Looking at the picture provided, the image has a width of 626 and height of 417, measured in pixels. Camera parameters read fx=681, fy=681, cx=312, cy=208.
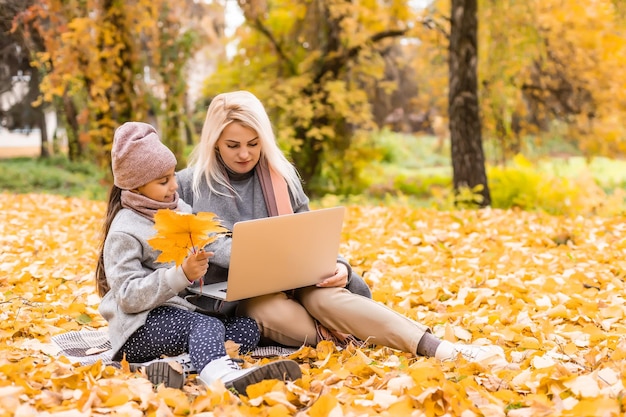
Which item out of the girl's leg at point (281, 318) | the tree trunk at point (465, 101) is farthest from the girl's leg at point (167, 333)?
the tree trunk at point (465, 101)

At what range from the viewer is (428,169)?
2009 centimetres

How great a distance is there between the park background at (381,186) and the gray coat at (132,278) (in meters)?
0.21

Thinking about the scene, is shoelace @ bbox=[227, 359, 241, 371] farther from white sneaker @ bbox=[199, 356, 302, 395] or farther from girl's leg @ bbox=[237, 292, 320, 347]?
girl's leg @ bbox=[237, 292, 320, 347]

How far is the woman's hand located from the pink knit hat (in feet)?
2.56

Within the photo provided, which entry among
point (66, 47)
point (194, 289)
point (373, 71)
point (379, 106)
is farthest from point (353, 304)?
point (379, 106)

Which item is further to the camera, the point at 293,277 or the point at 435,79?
the point at 435,79

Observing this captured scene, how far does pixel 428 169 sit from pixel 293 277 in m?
17.8

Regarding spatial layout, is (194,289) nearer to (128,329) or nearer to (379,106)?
(128,329)

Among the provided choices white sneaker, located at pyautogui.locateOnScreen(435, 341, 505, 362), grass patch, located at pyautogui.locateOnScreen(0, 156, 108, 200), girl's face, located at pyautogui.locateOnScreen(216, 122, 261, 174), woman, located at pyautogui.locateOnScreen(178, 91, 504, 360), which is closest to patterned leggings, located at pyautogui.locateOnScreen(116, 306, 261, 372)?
woman, located at pyautogui.locateOnScreen(178, 91, 504, 360)

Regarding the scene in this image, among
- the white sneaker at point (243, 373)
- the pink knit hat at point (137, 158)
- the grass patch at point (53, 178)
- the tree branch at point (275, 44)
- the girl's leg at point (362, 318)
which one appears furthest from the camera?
the grass patch at point (53, 178)

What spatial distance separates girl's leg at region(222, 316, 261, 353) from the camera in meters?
2.72

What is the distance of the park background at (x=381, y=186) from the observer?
84.9 inches

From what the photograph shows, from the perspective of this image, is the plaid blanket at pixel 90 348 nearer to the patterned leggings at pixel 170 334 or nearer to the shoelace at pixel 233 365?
the patterned leggings at pixel 170 334

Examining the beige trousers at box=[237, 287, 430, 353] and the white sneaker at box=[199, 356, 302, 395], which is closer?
the white sneaker at box=[199, 356, 302, 395]
